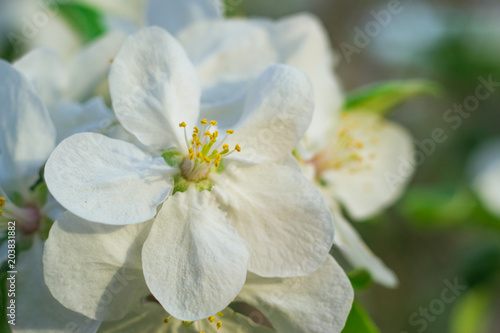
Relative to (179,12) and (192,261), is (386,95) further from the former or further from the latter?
(192,261)

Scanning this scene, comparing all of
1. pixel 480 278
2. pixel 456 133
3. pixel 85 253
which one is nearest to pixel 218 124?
pixel 85 253

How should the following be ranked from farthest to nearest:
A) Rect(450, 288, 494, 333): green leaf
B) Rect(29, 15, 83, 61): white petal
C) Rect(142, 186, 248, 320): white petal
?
1. Rect(450, 288, 494, 333): green leaf
2. Rect(29, 15, 83, 61): white petal
3. Rect(142, 186, 248, 320): white petal

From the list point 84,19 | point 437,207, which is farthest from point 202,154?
point 437,207

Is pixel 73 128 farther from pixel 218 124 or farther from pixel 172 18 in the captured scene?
pixel 172 18

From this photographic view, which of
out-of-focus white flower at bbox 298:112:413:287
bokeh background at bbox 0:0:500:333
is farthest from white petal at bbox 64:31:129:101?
bokeh background at bbox 0:0:500:333

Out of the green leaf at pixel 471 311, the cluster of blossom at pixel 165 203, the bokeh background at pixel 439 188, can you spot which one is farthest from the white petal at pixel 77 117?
the green leaf at pixel 471 311

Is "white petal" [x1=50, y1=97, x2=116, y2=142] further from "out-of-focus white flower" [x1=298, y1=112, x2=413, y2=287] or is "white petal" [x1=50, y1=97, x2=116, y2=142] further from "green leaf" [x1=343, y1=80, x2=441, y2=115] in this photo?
"green leaf" [x1=343, y1=80, x2=441, y2=115]
